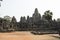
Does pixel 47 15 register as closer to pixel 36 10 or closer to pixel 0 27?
pixel 36 10

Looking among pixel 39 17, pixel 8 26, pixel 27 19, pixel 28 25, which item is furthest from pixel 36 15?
pixel 8 26

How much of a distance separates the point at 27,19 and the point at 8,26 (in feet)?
88.6

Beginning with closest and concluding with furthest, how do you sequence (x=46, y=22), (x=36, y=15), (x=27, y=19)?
1. (x=46, y=22)
2. (x=36, y=15)
3. (x=27, y=19)

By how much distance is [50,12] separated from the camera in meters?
64.5

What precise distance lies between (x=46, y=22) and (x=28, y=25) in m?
7.43

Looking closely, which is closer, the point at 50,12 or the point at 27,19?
the point at 50,12

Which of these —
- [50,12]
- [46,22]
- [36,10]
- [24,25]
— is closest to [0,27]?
[24,25]

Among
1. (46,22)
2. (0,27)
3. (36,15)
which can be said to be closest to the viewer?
(0,27)

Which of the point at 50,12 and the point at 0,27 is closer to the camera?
the point at 0,27

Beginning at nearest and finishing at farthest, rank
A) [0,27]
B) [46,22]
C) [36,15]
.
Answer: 1. [0,27]
2. [46,22]
3. [36,15]

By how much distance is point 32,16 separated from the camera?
77812 mm

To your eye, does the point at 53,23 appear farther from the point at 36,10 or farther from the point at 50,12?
the point at 36,10

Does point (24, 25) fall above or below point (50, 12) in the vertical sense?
below

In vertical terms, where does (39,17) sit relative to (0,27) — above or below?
above
